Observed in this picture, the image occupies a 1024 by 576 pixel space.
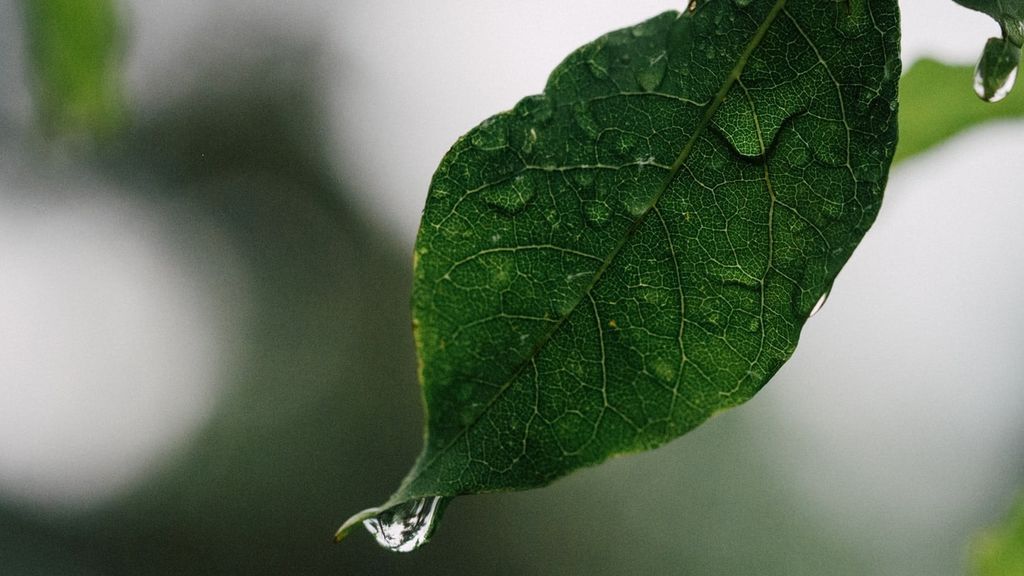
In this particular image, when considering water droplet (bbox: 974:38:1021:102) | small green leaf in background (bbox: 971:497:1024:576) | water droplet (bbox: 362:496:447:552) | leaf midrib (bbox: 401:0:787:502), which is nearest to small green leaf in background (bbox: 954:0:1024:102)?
water droplet (bbox: 974:38:1021:102)

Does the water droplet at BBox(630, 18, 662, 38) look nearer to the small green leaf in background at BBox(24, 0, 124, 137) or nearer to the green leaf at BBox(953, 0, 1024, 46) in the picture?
the green leaf at BBox(953, 0, 1024, 46)

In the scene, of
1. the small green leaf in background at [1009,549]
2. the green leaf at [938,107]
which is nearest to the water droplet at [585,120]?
the green leaf at [938,107]

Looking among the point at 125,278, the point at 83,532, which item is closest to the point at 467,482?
the point at 83,532

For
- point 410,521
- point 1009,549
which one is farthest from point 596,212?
point 1009,549

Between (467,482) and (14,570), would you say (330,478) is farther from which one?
(467,482)

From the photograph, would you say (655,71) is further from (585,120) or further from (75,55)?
(75,55)
